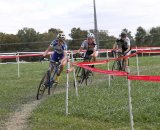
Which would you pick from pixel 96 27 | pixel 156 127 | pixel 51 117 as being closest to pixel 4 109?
pixel 51 117

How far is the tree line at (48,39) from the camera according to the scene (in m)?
43.8

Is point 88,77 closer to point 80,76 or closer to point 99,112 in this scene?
point 80,76

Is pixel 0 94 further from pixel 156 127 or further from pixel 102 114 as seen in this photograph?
pixel 156 127

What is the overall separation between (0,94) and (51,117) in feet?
16.2

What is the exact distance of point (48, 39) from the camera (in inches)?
2115

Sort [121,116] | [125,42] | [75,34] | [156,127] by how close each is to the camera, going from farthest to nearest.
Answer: [75,34], [125,42], [121,116], [156,127]

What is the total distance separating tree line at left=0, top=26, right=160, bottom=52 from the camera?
144 feet

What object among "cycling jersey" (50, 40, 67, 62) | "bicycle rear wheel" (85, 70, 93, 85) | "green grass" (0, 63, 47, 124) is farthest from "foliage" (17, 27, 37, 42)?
"cycling jersey" (50, 40, 67, 62)

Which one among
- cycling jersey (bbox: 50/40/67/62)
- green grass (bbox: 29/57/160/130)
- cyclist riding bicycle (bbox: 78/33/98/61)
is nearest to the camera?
green grass (bbox: 29/57/160/130)

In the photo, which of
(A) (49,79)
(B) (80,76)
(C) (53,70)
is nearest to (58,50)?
(C) (53,70)

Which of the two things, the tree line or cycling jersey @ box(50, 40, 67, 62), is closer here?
cycling jersey @ box(50, 40, 67, 62)

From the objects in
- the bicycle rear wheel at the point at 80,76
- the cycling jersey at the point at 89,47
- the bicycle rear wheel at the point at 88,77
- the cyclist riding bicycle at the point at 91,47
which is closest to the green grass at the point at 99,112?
the bicycle rear wheel at the point at 80,76

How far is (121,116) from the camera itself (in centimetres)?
988

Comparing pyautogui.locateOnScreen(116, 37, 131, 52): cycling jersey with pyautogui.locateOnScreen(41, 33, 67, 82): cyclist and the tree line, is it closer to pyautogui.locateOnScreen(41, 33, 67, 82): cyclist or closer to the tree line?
pyautogui.locateOnScreen(41, 33, 67, 82): cyclist
